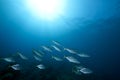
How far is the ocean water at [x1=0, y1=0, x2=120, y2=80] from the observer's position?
1520cm

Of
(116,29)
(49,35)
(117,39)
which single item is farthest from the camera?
(49,35)

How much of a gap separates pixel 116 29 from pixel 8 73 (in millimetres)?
24881

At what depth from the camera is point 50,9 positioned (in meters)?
24.3

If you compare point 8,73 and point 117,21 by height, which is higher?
point 117,21

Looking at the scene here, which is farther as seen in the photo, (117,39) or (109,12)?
(117,39)

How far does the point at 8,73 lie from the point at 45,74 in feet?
12.3

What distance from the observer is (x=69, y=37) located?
1570 inches

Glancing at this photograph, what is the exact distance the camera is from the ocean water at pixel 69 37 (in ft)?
49.9

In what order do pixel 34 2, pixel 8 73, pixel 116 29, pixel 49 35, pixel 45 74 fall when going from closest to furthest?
pixel 8 73 → pixel 45 74 → pixel 34 2 → pixel 116 29 → pixel 49 35

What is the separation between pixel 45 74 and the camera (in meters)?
12.8

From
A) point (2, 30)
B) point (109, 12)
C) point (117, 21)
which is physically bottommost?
point (109, 12)

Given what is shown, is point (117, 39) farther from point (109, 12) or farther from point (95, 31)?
point (109, 12)

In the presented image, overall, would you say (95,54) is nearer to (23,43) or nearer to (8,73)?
(23,43)

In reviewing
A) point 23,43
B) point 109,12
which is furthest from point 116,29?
point 23,43
